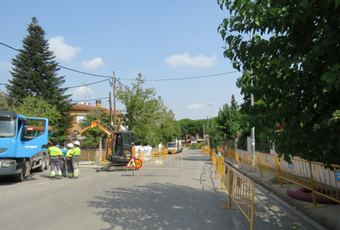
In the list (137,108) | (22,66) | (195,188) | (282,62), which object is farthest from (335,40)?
(22,66)

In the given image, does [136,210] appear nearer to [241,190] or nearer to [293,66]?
[241,190]

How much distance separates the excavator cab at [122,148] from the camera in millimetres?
17078

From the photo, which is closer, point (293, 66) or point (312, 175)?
point (293, 66)

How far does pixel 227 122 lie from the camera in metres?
32.3

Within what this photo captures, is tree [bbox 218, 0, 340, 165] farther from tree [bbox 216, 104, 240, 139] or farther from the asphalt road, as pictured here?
tree [bbox 216, 104, 240, 139]

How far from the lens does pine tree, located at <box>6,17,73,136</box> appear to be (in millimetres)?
37969

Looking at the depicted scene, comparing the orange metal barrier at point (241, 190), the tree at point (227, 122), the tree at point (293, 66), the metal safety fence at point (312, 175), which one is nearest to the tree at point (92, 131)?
the tree at point (227, 122)

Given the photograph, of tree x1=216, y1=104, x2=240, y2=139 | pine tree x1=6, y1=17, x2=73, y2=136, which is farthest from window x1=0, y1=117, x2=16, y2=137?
pine tree x1=6, y1=17, x2=73, y2=136

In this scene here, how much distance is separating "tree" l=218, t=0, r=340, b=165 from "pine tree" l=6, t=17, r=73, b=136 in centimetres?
3709

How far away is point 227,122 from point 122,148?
716 inches

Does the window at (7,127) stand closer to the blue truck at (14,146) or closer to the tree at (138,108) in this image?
the blue truck at (14,146)

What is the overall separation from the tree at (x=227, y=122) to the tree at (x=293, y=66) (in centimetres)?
2739

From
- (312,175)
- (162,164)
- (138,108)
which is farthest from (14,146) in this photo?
(138,108)

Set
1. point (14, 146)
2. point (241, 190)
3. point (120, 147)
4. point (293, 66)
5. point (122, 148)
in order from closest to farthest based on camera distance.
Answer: point (293, 66) < point (241, 190) < point (14, 146) < point (122, 148) < point (120, 147)
